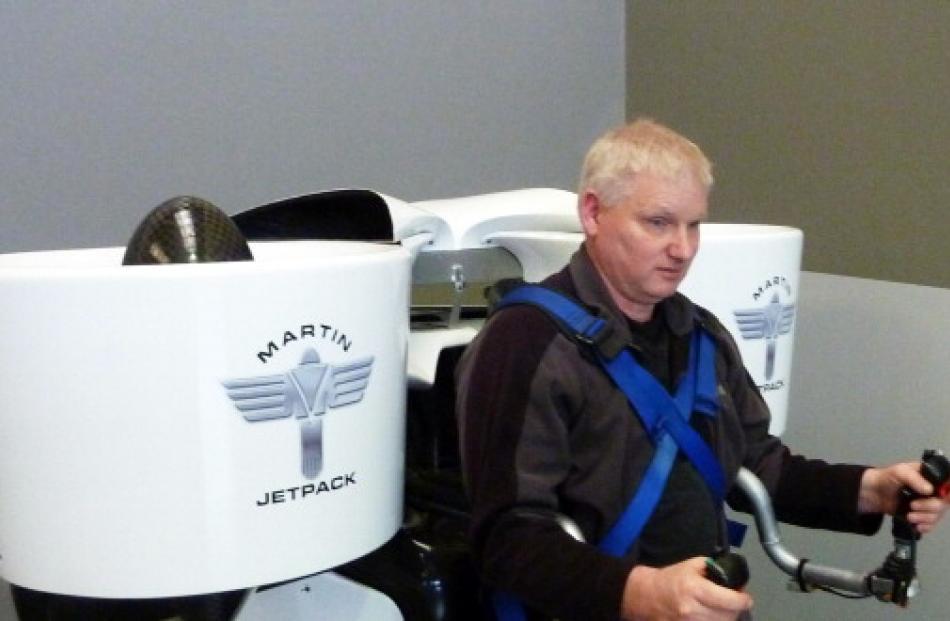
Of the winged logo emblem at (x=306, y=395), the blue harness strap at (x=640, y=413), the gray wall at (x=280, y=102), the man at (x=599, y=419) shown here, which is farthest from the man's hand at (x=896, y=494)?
the gray wall at (x=280, y=102)

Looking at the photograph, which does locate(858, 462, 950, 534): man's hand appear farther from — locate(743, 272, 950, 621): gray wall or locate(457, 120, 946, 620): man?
locate(743, 272, 950, 621): gray wall

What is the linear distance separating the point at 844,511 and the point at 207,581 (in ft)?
2.36

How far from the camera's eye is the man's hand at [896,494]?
1150 millimetres

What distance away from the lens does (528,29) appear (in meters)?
2.42

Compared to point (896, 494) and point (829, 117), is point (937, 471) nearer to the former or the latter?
point (896, 494)

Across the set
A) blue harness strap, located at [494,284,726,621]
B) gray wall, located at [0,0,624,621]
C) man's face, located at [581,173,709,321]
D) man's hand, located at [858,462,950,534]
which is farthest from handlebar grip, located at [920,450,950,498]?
gray wall, located at [0,0,624,621]

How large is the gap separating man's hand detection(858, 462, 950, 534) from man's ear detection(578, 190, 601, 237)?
43 cm

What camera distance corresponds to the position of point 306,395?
3.09 feet

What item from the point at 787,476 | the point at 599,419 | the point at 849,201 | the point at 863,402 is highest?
the point at 849,201

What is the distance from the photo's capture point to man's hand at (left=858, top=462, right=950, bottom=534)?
3.77 ft

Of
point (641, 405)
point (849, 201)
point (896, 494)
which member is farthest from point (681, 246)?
point (849, 201)

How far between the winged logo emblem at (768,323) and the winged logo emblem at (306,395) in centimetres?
64

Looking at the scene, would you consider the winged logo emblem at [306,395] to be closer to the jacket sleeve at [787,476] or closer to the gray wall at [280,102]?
the jacket sleeve at [787,476]

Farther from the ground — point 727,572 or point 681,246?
point 681,246
